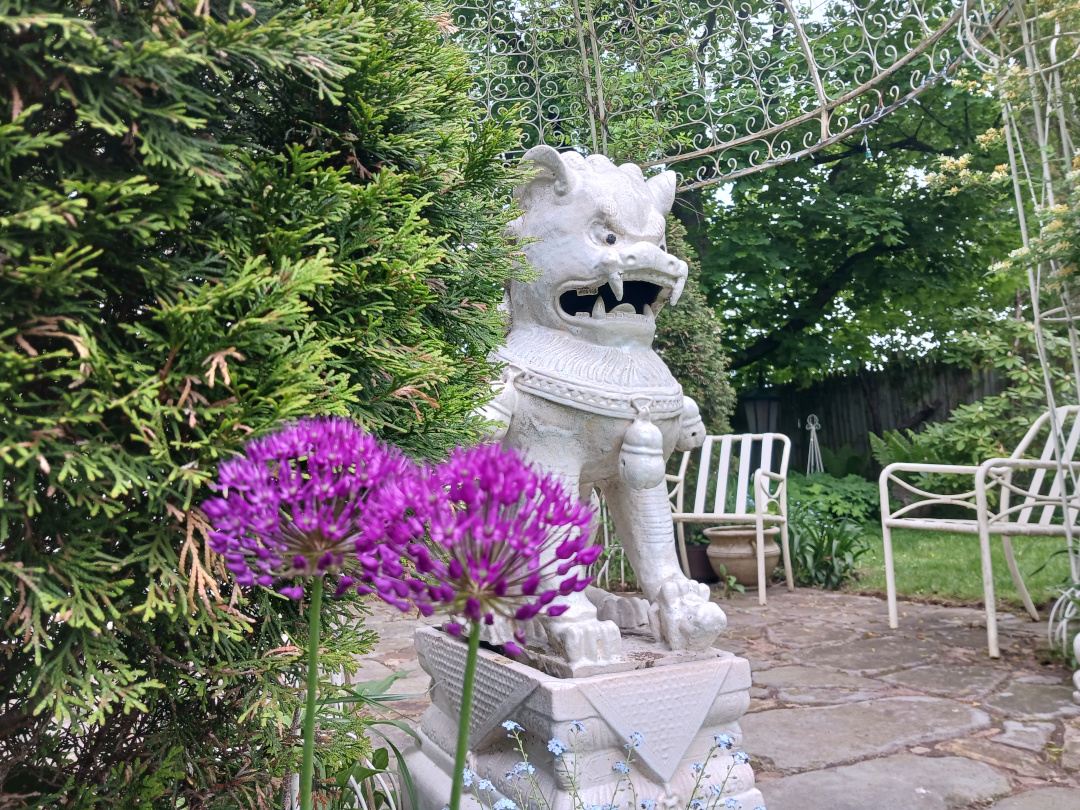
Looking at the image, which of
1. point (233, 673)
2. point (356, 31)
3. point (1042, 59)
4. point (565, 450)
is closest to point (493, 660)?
point (565, 450)

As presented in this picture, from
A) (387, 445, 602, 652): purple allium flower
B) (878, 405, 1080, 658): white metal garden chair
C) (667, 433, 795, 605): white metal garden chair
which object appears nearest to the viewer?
(387, 445, 602, 652): purple allium flower

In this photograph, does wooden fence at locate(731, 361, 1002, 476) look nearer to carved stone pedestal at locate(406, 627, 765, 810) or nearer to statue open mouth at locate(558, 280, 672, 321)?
statue open mouth at locate(558, 280, 672, 321)

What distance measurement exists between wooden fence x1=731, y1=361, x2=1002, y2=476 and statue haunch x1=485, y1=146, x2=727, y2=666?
30.8 feet

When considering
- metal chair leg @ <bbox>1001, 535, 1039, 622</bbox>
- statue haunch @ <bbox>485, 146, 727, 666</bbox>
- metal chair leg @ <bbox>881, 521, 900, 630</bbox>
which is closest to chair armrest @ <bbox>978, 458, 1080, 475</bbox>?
metal chair leg @ <bbox>1001, 535, 1039, 622</bbox>

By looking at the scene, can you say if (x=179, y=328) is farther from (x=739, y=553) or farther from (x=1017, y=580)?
(x=739, y=553)

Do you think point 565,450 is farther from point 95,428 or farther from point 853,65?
point 853,65

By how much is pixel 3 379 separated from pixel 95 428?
0.14 metres

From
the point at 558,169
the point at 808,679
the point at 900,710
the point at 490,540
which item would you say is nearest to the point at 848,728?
the point at 900,710

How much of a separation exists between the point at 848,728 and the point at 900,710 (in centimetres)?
35

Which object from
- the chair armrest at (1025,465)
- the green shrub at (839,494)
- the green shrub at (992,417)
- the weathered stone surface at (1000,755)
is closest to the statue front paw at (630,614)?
the weathered stone surface at (1000,755)

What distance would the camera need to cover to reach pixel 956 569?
6.57 meters

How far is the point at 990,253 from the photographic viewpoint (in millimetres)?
10836

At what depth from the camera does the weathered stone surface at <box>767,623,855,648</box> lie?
15.3ft

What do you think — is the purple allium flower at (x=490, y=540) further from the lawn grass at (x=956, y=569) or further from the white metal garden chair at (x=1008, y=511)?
the lawn grass at (x=956, y=569)
